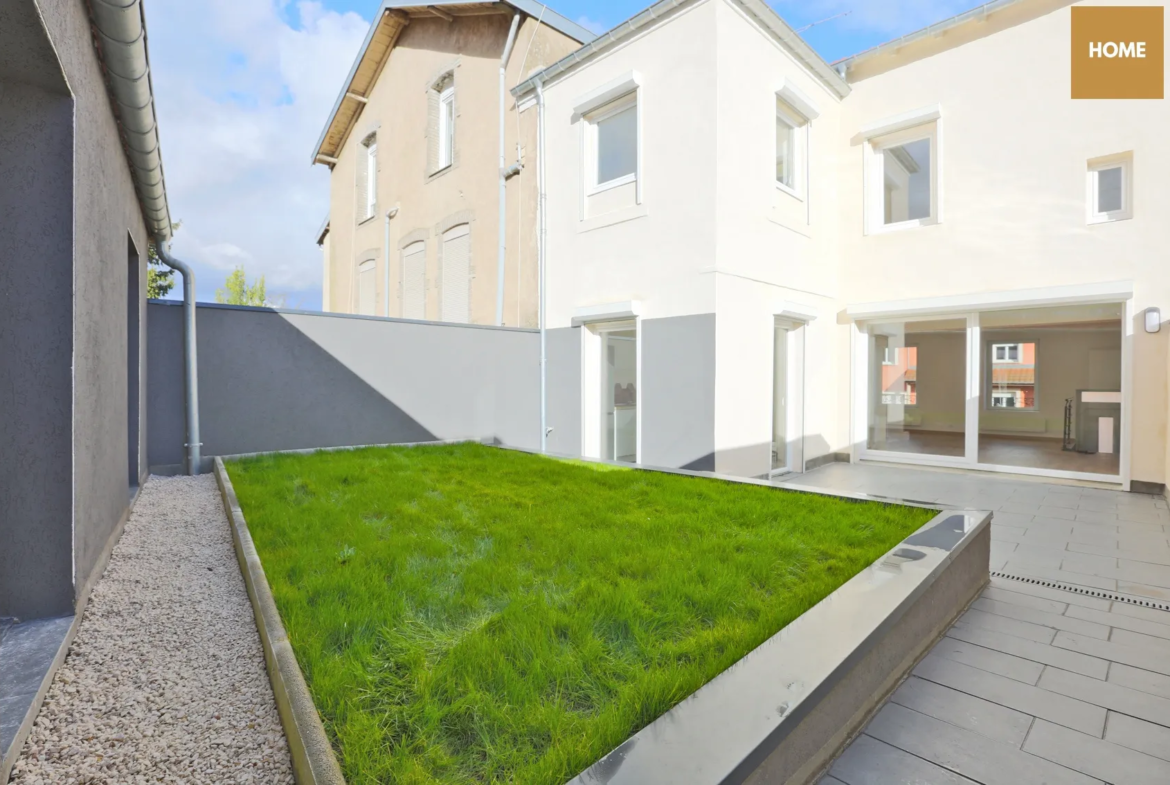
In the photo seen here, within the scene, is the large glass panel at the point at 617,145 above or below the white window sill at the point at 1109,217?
above

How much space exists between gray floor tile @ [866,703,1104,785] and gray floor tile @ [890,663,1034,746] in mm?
50

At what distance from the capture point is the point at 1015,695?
2477 millimetres

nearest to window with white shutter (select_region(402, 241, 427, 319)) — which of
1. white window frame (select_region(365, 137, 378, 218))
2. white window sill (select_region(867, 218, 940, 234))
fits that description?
white window frame (select_region(365, 137, 378, 218))

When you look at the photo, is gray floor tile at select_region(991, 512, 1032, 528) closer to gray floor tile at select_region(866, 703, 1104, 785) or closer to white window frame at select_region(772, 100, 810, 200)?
gray floor tile at select_region(866, 703, 1104, 785)

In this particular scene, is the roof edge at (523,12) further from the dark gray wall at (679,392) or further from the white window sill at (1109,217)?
the white window sill at (1109,217)

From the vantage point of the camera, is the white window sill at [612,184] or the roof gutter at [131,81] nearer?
the roof gutter at [131,81]

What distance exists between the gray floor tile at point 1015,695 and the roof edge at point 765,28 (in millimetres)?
7445

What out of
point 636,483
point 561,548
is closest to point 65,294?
point 561,548

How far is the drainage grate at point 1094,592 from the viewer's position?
3482 mm

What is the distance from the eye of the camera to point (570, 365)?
344 inches

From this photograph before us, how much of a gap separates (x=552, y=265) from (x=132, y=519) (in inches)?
247

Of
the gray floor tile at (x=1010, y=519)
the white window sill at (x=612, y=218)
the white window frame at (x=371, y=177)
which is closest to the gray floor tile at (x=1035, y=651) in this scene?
the gray floor tile at (x=1010, y=519)

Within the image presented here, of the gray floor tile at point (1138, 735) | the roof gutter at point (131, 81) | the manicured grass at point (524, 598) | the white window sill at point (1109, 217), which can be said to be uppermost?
the white window sill at point (1109, 217)

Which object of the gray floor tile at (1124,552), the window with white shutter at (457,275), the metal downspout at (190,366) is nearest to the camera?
the gray floor tile at (1124,552)
